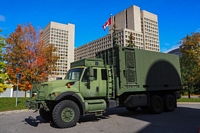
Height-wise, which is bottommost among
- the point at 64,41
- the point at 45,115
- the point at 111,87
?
the point at 45,115

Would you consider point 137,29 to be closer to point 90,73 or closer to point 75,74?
point 75,74

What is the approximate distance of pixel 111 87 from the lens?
9.11 metres

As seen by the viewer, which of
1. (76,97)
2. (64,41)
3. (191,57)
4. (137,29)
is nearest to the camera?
(76,97)

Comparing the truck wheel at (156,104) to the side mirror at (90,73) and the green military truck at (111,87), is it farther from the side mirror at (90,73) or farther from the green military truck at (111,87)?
the side mirror at (90,73)

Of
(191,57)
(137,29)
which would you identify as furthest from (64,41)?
(191,57)

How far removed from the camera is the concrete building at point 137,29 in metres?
122

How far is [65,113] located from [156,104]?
6.30 metres

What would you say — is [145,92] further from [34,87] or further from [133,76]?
[34,87]

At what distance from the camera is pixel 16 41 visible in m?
21.6

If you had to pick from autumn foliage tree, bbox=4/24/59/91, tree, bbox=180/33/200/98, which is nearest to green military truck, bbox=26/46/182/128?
autumn foliage tree, bbox=4/24/59/91

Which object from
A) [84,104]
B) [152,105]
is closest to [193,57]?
[152,105]

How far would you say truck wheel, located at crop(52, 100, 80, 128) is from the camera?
7152 millimetres

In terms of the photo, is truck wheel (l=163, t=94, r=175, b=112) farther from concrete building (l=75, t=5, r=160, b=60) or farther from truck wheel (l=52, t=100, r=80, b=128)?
concrete building (l=75, t=5, r=160, b=60)

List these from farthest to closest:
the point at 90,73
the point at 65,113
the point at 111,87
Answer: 1. the point at 111,87
2. the point at 90,73
3. the point at 65,113
